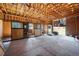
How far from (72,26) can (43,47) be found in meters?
0.73

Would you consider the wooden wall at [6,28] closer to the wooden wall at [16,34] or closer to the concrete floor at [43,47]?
the wooden wall at [16,34]

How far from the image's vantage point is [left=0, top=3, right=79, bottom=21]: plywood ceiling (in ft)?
7.32

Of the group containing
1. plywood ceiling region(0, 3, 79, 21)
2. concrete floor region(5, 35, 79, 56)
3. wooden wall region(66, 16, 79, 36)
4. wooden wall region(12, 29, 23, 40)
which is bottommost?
concrete floor region(5, 35, 79, 56)

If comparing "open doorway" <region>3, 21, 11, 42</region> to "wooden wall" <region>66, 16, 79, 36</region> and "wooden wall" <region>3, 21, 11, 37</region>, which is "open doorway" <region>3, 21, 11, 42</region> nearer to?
"wooden wall" <region>3, 21, 11, 37</region>

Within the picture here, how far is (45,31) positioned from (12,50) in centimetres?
77

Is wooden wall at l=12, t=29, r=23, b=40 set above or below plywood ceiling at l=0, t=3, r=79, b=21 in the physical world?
below

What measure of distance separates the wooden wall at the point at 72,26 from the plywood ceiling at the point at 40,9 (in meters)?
0.12

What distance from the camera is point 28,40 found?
2326mm

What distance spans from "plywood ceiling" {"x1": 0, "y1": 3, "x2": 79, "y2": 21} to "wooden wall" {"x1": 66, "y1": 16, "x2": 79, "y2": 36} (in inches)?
4.6

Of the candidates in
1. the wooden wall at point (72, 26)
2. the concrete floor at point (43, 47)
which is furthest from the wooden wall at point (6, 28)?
the wooden wall at point (72, 26)

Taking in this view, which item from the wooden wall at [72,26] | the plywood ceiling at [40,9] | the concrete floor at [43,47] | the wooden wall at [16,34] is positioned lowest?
the concrete floor at [43,47]

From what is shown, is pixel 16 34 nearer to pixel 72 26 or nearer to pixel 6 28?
pixel 6 28

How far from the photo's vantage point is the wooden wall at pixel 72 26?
Result: 7.59 ft

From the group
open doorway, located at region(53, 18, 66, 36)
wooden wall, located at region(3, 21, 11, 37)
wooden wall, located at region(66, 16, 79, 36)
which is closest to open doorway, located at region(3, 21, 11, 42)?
wooden wall, located at region(3, 21, 11, 37)
